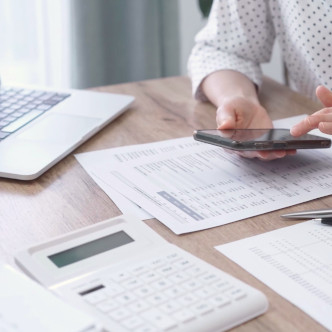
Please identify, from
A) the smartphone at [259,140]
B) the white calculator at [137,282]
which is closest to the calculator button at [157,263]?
the white calculator at [137,282]

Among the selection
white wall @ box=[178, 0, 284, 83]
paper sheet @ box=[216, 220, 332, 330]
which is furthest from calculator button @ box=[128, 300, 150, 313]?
white wall @ box=[178, 0, 284, 83]

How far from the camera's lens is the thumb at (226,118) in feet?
3.06

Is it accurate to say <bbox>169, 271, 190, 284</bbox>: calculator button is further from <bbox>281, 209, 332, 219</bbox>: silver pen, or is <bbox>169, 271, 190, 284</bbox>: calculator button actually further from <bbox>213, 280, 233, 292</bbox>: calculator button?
<bbox>281, 209, 332, 219</bbox>: silver pen

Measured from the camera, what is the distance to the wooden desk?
2.04ft

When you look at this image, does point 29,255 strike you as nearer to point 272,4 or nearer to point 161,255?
point 161,255

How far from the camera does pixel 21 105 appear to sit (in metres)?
1.10

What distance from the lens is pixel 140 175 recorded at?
871 mm

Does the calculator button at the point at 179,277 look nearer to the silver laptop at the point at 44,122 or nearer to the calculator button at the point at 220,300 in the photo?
the calculator button at the point at 220,300

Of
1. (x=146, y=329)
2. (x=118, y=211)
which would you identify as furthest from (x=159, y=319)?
(x=118, y=211)

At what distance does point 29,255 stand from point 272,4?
82 cm

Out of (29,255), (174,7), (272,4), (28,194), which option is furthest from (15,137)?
(174,7)

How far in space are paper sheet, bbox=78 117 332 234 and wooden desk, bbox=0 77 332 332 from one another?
0.07ft

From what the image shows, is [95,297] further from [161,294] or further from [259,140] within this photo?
[259,140]

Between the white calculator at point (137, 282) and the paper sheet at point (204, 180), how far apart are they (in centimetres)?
9
